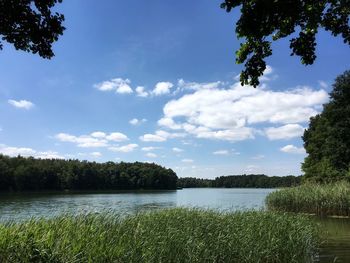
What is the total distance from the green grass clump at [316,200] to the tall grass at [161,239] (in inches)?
440

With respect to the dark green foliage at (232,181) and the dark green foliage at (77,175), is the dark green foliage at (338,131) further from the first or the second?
the dark green foliage at (232,181)

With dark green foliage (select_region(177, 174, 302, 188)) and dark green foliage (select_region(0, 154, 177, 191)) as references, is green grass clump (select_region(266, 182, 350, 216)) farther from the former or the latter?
dark green foliage (select_region(177, 174, 302, 188))

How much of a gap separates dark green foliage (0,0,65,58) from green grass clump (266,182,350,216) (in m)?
23.8

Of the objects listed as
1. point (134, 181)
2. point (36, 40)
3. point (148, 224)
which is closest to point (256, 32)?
point (36, 40)

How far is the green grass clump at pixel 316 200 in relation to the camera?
25147mm

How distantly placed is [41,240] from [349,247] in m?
11.6

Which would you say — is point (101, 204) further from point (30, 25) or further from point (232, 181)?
point (232, 181)

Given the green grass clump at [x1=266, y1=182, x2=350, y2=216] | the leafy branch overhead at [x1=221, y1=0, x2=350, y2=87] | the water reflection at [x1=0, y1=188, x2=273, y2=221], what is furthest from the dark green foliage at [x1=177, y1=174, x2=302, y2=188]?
the leafy branch overhead at [x1=221, y1=0, x2=350, y2=87]

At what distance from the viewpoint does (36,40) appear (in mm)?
4801

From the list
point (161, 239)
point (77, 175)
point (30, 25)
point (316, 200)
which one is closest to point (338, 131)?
point (316, 200)

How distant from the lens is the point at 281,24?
5.51 m

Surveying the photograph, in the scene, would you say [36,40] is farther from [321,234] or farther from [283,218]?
[321,234]

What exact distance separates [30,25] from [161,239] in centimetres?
709

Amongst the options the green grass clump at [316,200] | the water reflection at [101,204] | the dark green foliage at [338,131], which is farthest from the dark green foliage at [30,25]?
the dark green foliage at [338,131]
